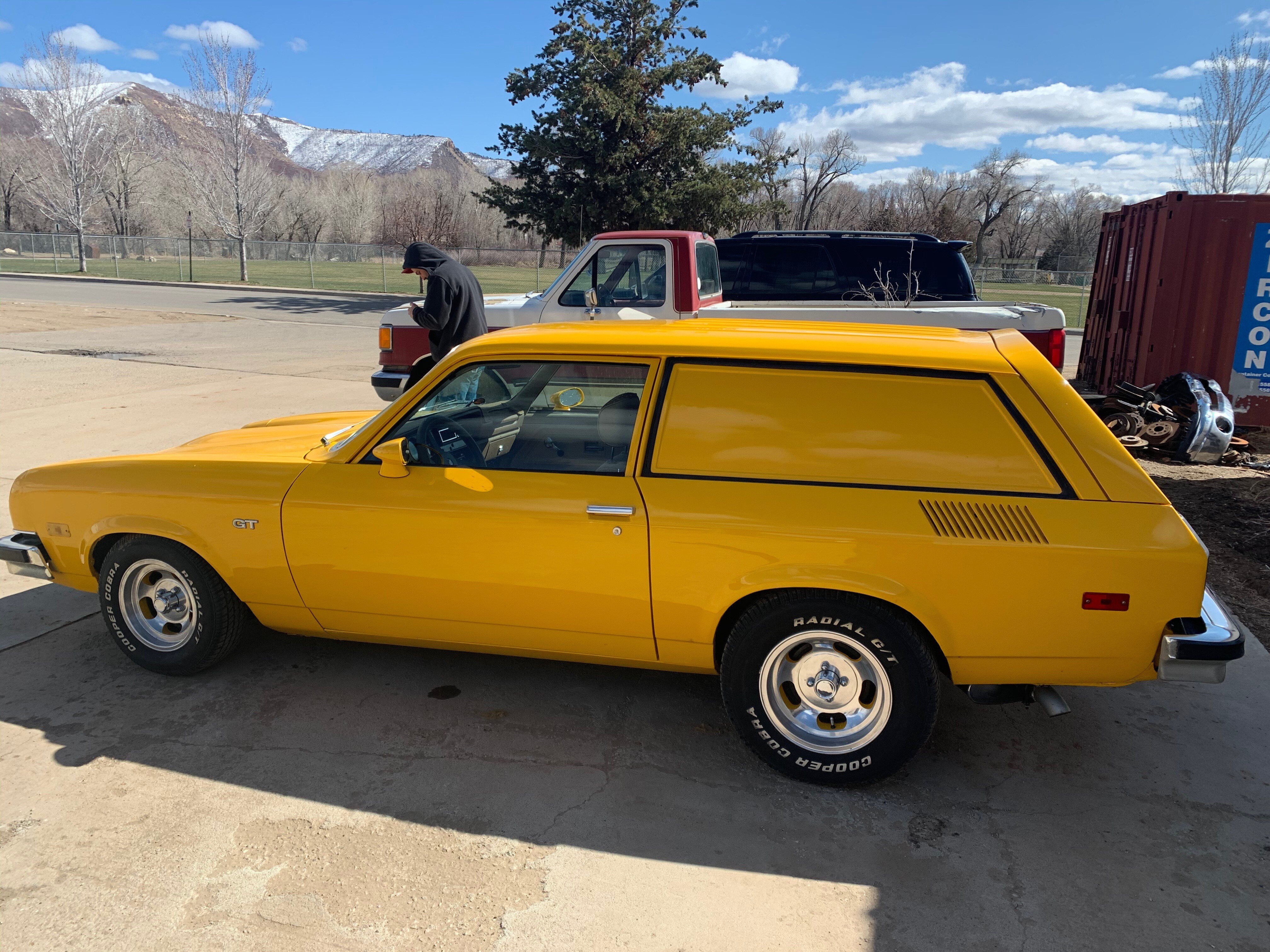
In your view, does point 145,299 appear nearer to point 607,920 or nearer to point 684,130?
point 684,130

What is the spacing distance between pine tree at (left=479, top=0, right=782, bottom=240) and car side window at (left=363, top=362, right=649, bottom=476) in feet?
65.2

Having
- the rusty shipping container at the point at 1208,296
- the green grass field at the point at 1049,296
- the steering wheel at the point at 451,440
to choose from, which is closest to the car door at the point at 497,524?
the steering wheel at the point at 451,440

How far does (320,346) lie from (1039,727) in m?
15.8

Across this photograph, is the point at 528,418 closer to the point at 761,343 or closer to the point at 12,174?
the point at 761,343

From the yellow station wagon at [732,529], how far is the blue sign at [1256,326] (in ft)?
26.6

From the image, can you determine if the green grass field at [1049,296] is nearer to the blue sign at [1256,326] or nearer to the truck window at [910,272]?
the blue sign at [1256,326]

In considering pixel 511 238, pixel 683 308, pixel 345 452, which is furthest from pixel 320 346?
pixel 511 238

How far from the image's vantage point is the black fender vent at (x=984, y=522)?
2855mm

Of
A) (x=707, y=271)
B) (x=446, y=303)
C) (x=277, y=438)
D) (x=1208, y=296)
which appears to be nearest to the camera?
(x=277, y=438)

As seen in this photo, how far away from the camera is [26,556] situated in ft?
13.0

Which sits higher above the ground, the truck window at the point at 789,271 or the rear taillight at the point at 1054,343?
the truck window at the point at 789,271

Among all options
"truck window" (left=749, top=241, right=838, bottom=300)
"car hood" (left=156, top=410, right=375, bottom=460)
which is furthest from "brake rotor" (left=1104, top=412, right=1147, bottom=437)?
"car hood" (left=156, top=410, right=375, bottom=460)

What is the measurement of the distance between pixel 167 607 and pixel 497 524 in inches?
67.3

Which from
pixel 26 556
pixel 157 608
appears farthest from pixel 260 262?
pixel 157 608
